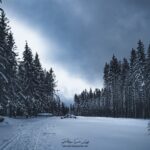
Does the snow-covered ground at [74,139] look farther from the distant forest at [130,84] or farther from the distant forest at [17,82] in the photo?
the distant forest at [130,84]

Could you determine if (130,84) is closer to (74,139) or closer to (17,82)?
(17,82)

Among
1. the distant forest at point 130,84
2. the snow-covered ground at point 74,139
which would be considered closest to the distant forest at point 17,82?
the snow-covered ground at point 74,139

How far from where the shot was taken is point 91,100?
135500 millimetres

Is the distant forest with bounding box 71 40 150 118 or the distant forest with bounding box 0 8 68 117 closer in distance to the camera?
the distant forest with bounding box 0 8 68 117

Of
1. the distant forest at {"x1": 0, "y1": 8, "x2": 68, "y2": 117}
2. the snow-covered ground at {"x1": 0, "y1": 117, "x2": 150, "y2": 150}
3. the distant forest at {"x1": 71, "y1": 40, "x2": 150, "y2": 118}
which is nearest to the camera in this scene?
the snow-covered ground at {"x1": 0, "y1": 117, "x2": 150, "y2": 150}

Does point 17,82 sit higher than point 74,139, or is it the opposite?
point 17,82

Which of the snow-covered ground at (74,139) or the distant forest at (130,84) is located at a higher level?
the distant forest at (130,84)

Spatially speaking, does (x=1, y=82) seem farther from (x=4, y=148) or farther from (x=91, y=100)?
(x=91, y=100)

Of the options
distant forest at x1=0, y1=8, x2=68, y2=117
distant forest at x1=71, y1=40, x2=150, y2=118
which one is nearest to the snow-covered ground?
distant forest at x1=0, y1=8, x2=68, y2=117

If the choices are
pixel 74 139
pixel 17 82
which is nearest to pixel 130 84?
pixel 17 82

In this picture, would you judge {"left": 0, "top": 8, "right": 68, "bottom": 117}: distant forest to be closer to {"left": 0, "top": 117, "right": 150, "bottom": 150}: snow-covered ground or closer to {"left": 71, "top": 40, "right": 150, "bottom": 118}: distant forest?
{"left": 0, "top": 117, "right": 150, "bottom": 150}: snow-covered ground

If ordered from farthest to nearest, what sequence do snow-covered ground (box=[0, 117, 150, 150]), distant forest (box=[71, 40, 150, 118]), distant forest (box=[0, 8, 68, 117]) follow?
distant forest (box=[71, 40, 150, 118])
distant forest (box=[0, 8, 68, 117])
snow-covered ground (box=[0, 117, 150, 150])

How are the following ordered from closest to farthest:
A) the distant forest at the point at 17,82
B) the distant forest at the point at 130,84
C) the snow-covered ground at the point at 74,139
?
1. the snow-covered ground at the point at 74,139
2. the distant forest at the point at 17,82
3. the distant forest at the point at 130,84

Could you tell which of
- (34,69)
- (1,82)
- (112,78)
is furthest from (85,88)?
(1,82)
